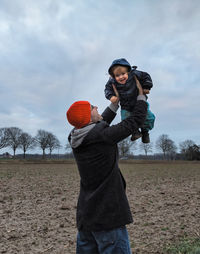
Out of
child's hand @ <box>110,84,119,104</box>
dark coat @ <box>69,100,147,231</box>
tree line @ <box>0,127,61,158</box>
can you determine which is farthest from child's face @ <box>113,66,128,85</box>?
tree line @ <box>0,127,61,158</box>

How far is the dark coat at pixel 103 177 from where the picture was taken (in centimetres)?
227

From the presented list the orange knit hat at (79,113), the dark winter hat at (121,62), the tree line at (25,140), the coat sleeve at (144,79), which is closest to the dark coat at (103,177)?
the orange knit hat at (79,113)

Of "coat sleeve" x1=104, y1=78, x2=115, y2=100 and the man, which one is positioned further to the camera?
"coat sleeve" x1=104, y1=78, x2=115, y2=100

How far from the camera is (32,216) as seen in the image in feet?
25.3

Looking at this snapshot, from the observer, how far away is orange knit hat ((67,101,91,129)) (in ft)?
7.90

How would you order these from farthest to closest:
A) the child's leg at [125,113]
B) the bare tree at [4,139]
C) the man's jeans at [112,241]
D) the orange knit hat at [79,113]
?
the bare tree at [4,139]
the child's leg at [125,113]
the orange knit hat at [79,113]
the man's jeans at [112,241]

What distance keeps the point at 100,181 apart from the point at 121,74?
4.47 ft

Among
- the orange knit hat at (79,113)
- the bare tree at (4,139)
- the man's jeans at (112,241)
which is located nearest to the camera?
the man's jeans at (112,241)

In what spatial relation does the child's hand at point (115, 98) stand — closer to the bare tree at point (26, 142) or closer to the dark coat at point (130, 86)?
the dark coat at point (130, 86)

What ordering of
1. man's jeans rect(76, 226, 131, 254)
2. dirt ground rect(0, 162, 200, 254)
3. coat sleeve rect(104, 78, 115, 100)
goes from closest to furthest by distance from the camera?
man's jeans rect(76, 226, 131, 254) → coat sleeve rect(104, 78, 115, 100) → dirt ground rect(0, 162, 200, 254)

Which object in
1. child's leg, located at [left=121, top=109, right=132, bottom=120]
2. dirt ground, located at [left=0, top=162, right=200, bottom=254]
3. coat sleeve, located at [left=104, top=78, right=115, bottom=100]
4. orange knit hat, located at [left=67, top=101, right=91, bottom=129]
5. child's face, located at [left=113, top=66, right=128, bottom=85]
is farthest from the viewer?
dirt ground, located at [left=0, top=162, right=200, bottom=254]

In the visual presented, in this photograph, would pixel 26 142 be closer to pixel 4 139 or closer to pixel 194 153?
pixel 4 139

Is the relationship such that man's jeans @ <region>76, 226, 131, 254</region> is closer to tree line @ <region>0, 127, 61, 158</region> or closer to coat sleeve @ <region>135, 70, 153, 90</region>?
coat sleeve @ <region>135, 70, 153, 90</region>

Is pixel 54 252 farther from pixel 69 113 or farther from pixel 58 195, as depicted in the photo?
pixel 58 195
